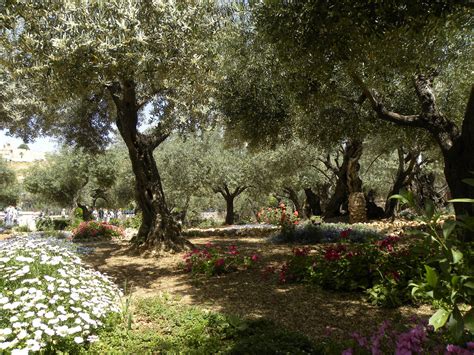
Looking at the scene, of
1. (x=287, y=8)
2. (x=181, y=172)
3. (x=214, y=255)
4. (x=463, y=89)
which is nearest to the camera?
(x=287, y=8)

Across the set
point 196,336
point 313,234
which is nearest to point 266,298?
point 196,336

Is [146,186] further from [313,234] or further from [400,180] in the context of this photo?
[400,180]

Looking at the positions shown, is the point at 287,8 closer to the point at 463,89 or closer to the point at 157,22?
the point at 157,22

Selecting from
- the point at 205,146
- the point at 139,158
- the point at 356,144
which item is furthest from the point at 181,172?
the point at 139,158

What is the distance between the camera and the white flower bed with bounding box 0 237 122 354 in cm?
353

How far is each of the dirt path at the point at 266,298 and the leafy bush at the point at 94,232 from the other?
813 centimetres

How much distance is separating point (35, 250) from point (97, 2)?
505 centimetres

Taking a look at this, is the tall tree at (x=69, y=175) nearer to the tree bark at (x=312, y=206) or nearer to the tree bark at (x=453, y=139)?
the tree bark at (x=312, y=206)

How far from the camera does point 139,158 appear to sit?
38.2ft

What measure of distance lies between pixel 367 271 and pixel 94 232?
550 inches

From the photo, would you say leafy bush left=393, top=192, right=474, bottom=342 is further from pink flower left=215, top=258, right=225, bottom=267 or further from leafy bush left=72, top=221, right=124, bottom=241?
leafy bush left=72, top=221, right=124, bottom=241

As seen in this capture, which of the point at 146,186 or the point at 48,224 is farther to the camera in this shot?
the point at 48,224

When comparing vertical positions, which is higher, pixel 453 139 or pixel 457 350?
pixel 453 139

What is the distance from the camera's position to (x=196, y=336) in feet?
13.9
